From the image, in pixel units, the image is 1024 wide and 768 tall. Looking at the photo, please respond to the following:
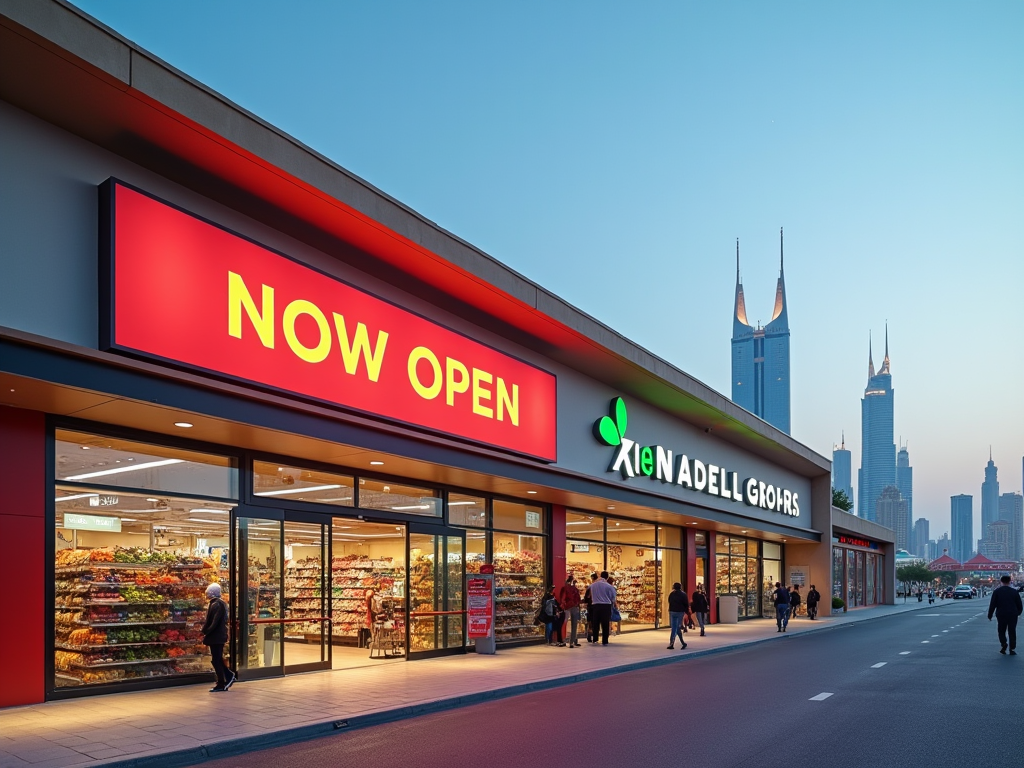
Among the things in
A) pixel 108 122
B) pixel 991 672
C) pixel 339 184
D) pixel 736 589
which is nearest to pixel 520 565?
pixel 991 672

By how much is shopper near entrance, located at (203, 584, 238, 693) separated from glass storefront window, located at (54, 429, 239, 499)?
1.89 meters

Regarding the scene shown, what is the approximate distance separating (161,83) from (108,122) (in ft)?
2.76

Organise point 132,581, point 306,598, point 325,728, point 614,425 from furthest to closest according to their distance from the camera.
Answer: point 614,425, point 306,598, point 132,581, point 325,728

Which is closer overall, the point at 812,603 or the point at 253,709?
the point at 253,709

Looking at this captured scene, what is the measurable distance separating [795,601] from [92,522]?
32330mm

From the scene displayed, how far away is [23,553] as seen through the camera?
12.1m

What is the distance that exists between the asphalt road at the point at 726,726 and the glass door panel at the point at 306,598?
4.30 m

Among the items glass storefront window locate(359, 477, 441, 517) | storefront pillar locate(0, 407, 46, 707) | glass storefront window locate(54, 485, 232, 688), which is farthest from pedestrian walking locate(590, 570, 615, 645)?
storefront pillar locate(0, 407, 46, 707)

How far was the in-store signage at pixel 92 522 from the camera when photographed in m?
13.0

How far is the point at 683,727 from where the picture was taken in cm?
1123

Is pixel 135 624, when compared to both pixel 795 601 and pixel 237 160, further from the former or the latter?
pixel 795 601

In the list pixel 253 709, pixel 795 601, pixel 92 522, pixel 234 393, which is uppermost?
pixel 234 393

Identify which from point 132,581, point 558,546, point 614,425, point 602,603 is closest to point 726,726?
point 132,581

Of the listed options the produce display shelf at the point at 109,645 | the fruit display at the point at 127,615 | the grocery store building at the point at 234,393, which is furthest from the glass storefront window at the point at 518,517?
the produce display shelf at the point at 109,645
